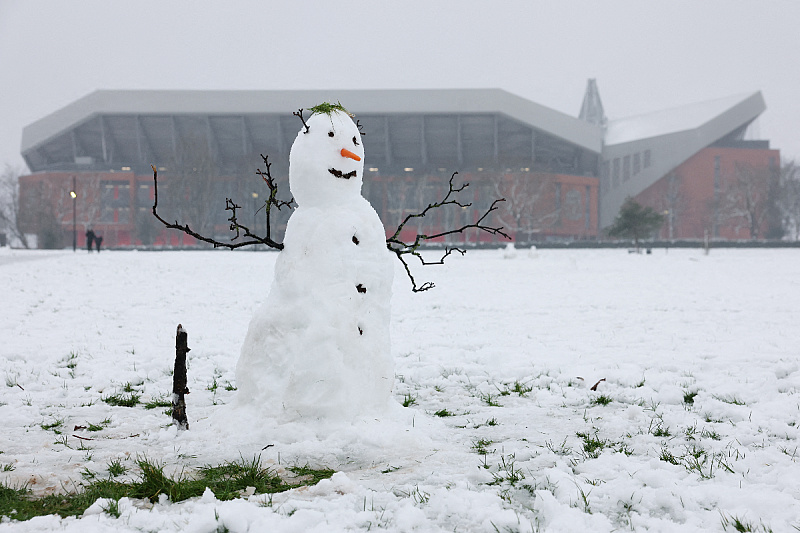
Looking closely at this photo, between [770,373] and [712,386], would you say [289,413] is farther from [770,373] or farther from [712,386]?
[770,373]

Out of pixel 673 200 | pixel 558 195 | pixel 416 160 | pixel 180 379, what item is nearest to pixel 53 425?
pixel 180 379

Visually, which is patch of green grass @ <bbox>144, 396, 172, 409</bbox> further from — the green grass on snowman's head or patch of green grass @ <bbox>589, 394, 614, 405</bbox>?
patch of green grass @ <bbox>589, 394, 614, 405</bbox>

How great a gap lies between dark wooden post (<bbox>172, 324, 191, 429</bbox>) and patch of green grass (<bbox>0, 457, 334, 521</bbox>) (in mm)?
709

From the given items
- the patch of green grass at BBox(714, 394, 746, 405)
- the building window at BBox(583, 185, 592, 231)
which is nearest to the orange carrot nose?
the patch of green grass at BBox(714, 394, 746, 405)

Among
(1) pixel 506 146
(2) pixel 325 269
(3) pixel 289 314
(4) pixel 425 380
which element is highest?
(1) pixel 506 146

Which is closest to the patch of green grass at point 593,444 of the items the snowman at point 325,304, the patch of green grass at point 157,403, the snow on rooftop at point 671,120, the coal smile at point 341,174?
the snowman at point 325,304

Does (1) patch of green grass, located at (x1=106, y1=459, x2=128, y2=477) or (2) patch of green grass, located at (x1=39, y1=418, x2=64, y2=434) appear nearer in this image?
(1) patch of green grass, located at (x1=106, y1=459, x2=128, y2=477)

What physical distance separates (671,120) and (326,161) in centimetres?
7779

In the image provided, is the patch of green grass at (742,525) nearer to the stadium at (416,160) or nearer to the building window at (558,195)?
the stadium at (416,160)

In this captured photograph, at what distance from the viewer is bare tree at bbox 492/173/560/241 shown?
56.0 m

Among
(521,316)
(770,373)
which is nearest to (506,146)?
(521,316)

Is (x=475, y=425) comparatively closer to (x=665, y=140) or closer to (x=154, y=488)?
(x=154, y=488)

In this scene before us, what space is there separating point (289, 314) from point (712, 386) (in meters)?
4.58

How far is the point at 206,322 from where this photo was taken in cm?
1057
